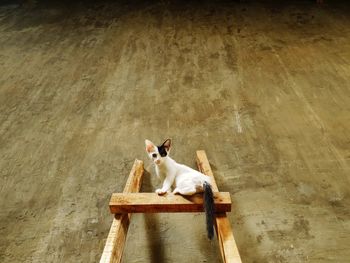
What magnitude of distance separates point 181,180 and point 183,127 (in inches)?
48.5

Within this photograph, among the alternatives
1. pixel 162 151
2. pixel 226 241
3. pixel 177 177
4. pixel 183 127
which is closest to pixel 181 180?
pixel 177 177

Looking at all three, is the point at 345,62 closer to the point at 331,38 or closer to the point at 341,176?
the point at 331,38

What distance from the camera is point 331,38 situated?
3.98 m

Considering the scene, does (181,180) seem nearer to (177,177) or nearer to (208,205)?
(177,177)

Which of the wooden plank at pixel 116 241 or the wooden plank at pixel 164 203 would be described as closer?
the wooden plank at pixel 116 241

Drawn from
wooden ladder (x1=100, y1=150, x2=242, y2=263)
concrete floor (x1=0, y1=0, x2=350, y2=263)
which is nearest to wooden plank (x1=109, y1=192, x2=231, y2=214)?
wooden ladder (x1=100, y1=150, x2=242, y2=263)

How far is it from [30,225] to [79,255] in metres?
0.41

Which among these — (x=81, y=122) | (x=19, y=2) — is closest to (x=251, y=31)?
(x=81, y=122)

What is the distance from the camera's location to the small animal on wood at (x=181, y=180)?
4.43 feet

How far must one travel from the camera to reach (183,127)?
105 inches

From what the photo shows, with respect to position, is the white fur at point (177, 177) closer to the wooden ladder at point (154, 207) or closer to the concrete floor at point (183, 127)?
the wooden ladder at point (154, 207)

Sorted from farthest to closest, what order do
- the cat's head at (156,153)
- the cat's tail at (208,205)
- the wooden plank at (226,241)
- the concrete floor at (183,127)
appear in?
1. the concrete floor at (183,127)
2. the cat's head at (156,153)
3. the cat's tail at (208,205)
4. the wooden plank at (226,241)

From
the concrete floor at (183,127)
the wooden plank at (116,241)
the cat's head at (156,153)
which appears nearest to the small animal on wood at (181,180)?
the cat's head at (156,153)

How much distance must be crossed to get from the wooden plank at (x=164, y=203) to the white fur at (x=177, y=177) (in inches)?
1.2
